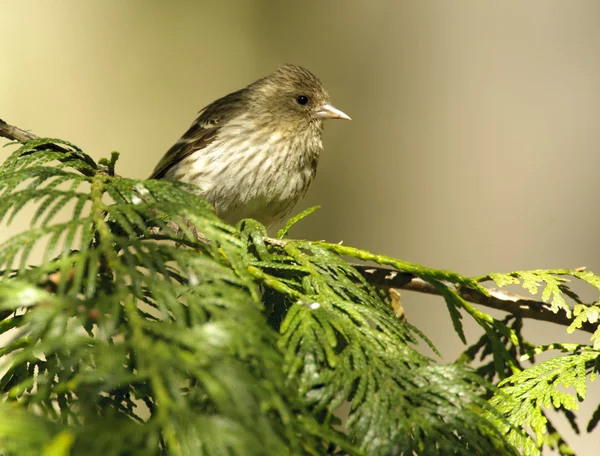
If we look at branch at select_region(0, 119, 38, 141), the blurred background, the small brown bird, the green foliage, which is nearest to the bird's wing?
the small brown bird

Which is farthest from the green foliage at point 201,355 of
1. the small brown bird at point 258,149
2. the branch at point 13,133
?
the small brown bird at point 258,149

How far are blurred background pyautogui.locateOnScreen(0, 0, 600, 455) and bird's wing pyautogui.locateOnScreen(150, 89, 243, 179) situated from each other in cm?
139

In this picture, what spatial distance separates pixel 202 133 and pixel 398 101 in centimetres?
247

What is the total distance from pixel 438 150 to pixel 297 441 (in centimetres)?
449

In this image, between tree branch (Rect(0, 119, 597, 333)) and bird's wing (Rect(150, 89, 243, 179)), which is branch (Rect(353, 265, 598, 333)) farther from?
bird's wing (Rect(150, 89, 243, 179))

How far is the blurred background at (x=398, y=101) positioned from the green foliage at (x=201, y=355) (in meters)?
2.96

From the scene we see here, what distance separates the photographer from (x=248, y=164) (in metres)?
2.96

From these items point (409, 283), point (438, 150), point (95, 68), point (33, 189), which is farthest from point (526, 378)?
point (95, 68)

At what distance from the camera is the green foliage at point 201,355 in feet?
2.00

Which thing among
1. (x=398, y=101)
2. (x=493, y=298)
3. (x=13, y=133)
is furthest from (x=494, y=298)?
(x=398, y=101)

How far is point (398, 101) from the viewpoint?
5348 mm

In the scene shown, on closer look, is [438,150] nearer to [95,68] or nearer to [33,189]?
[95,68]

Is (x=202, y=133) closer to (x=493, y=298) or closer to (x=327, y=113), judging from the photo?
(x=327, y=113)

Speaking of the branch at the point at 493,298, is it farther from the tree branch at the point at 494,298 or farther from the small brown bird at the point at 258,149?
the small brown bird at the point at 258,149
